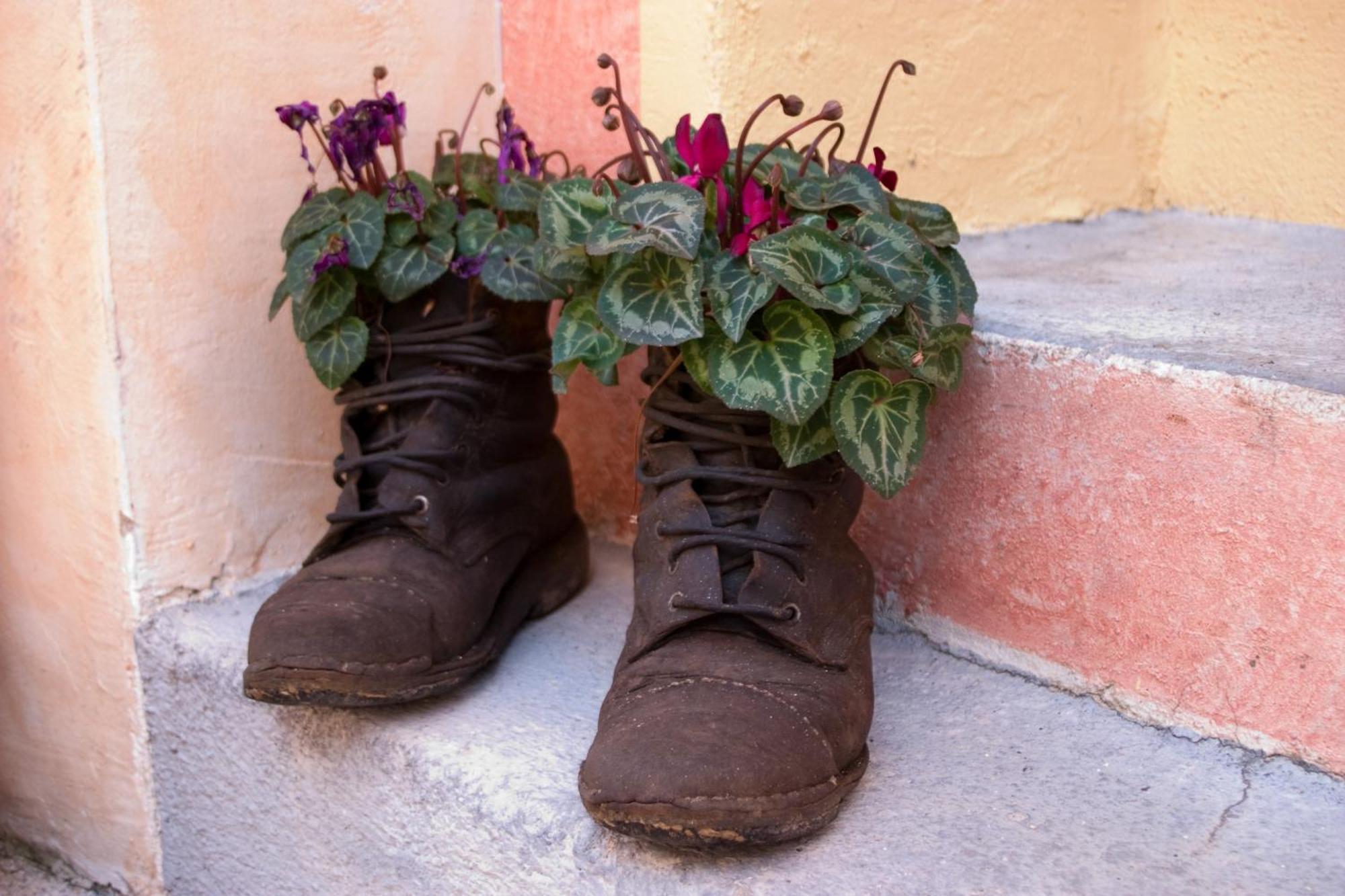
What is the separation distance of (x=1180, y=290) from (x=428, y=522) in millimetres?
802

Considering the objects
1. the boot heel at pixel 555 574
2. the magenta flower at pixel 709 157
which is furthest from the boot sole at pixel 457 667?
the magenta flower at pixel 709 157

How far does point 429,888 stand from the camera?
44.8 inches

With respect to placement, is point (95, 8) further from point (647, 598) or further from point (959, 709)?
point (959, 709)

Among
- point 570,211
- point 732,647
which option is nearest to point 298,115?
point 570,211

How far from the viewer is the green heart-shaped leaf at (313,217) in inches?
49.6

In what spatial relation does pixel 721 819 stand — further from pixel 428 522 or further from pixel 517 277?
pixel 517 277

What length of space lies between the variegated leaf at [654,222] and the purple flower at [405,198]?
273 mm

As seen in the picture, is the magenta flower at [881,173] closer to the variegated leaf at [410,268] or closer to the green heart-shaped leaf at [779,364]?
the green heart-shaped leaf at [779,364]

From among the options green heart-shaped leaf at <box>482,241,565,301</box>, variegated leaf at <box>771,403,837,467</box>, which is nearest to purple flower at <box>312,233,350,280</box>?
green heart-shaped leaf at <box>482,241,565,301</box>

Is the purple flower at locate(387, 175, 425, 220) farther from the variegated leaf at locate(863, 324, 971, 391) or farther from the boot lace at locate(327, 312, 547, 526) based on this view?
the variegated leaf at locate(863, 324, 971, 391)

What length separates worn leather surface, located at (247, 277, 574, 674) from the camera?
111cm

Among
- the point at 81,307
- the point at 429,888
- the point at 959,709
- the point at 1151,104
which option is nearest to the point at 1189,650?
the point at 959,709

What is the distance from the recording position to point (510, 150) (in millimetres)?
1341

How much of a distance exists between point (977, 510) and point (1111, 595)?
0.15m
